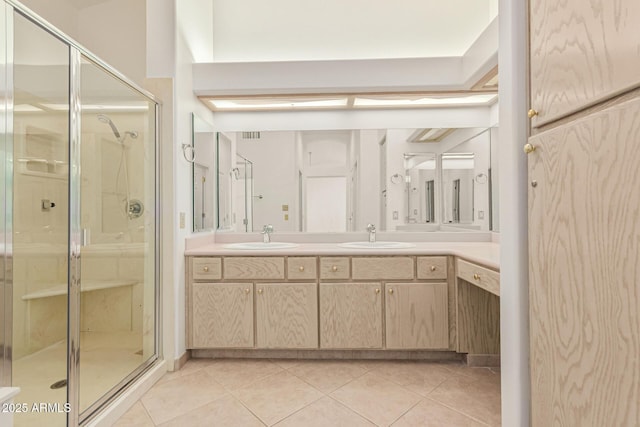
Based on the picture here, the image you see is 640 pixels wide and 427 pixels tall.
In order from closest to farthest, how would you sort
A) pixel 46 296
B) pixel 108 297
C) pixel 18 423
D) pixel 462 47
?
pixel 18 423
pixel 46 296
pixel 108 297
pixel 462 47

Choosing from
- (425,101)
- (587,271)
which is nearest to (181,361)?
(587,271)

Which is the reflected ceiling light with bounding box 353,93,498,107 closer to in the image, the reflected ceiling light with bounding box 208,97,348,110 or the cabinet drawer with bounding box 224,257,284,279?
the reflected ceiling light with bounding box 208,97,348,110

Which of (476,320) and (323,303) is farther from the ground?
(323,303)

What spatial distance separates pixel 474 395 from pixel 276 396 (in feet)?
3.77

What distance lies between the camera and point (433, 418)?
5.41 ft

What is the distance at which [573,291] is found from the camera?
895 mm

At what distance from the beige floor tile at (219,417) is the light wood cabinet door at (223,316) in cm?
50

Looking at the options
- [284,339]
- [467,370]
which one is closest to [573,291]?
[467,370]

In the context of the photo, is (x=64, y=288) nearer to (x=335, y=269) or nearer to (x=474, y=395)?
(x=335, y=269)

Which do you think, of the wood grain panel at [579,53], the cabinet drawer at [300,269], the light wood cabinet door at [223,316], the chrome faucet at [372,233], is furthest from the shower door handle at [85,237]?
the wood grain panel at [579,53]

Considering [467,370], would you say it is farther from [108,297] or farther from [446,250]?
[108,297]

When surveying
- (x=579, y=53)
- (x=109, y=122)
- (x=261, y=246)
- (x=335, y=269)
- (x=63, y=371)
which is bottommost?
(x=63, y=371)

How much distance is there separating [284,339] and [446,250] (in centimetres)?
130

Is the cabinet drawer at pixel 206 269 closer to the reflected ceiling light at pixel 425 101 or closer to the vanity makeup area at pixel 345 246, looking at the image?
the vanity makeup area at pixel 345 246
